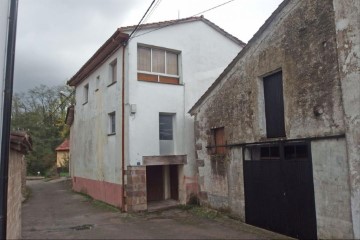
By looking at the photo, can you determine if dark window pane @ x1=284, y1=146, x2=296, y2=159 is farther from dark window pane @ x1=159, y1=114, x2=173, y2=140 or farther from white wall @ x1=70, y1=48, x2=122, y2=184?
white wall @ x1=70, y1=48, x2=122, y2=184

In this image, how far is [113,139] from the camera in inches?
568

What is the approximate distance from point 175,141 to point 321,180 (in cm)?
709

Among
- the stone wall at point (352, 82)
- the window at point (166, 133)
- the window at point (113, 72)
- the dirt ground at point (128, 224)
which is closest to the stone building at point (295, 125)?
the stone wall at point (352, 82)

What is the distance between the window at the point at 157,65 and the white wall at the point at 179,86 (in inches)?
10.2

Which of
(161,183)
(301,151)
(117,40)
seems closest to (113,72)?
(117,40)

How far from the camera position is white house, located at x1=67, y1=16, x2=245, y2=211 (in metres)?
12.9

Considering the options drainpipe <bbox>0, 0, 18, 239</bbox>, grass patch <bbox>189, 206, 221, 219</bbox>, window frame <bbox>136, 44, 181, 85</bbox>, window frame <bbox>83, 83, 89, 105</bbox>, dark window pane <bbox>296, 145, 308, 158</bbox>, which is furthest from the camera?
window frame <bbox>83, 83, 89, 105</bbox>

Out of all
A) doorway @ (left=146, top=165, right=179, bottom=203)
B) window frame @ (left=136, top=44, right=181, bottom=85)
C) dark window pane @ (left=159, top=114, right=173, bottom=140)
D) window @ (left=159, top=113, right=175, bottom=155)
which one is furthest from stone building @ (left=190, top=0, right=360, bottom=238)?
doorway @ (left=146, top=165, right=179, bottom=203)

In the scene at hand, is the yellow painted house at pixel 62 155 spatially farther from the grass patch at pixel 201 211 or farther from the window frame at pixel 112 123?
the grass patch at pixel 201 211

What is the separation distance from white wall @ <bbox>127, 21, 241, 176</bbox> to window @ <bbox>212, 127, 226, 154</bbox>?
1971 millimetres

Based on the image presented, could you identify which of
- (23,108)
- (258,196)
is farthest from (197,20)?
(23,108)

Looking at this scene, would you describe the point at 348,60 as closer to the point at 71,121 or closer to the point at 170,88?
the point at 170,88

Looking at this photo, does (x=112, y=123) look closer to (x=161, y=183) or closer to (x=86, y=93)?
(x=161, y=183)

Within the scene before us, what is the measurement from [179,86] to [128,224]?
6182 mm
